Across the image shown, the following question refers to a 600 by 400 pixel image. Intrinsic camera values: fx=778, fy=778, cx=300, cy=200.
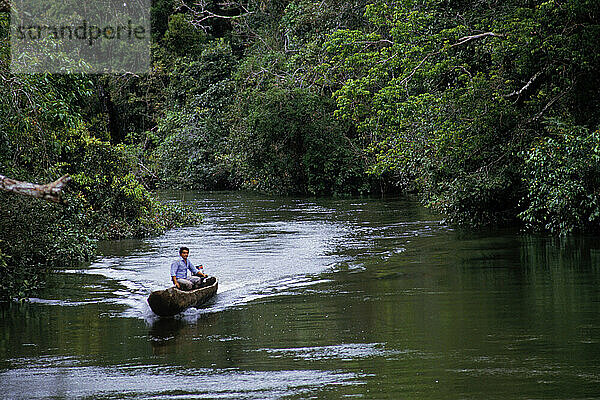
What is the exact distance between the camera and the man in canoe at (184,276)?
43.2 ft

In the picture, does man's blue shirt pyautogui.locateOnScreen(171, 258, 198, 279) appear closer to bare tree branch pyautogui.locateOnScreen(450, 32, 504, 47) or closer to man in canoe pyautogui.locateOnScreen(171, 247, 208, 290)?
man in canoe pyautogui.locateOnScreen(171, 247, 208, 290)

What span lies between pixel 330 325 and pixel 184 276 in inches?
147

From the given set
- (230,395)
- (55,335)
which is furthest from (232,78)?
(230,395)

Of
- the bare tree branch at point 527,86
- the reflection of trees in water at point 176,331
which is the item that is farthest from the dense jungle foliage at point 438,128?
the reflection of trees in water at point 176,331

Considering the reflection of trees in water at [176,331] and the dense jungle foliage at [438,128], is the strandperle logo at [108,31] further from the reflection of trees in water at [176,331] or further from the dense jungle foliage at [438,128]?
the reflection of trees in water at [176,331]

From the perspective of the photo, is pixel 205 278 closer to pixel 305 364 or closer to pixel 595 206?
pixel 305 364

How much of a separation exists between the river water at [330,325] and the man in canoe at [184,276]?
1.79 feet

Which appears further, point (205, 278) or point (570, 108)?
point (570, 108)

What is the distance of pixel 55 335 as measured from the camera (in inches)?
440

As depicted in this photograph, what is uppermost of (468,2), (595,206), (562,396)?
Answer: (468,2)

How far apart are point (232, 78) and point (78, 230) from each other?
3004cm

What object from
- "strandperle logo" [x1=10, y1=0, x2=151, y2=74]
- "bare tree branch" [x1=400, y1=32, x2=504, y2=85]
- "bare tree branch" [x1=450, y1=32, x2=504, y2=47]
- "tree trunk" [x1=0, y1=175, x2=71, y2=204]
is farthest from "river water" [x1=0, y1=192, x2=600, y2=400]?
"strandperle logo" [x1=10, y1=0, x2=151, y2=74]

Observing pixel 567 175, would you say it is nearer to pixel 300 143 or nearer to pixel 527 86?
pixel 527 86

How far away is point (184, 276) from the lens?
1377 cm
